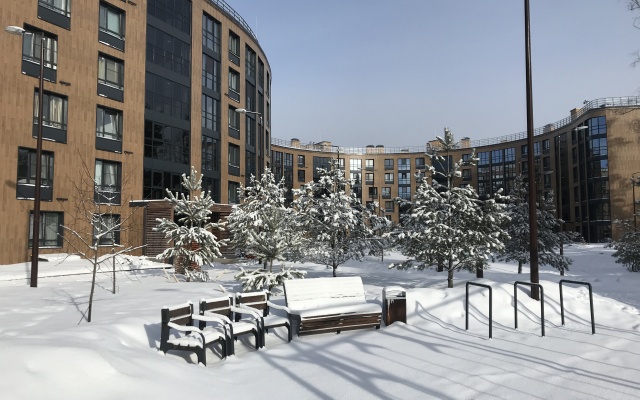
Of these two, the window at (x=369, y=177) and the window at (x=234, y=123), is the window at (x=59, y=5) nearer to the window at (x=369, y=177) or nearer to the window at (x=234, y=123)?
the window at (x=234, y=123)

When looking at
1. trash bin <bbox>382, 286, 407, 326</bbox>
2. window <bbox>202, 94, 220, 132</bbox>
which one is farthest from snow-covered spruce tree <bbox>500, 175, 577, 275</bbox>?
window <bbox>202, 94, 220, 132</bbox>

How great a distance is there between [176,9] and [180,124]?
857 centimetres

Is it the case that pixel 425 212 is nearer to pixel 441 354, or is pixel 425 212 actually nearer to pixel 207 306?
pixel 441 354

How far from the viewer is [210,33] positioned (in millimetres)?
34406

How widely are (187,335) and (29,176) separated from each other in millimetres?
20457

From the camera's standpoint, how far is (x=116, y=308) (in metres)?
9.75

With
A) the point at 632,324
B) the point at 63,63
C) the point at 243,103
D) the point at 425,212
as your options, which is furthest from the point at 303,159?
the point at 632,324

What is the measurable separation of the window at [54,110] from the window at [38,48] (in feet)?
5.55

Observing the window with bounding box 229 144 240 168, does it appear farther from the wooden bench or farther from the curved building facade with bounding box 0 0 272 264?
the wooden bench

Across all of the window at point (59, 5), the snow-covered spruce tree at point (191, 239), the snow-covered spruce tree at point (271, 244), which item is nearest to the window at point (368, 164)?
the window at point (59, 5)

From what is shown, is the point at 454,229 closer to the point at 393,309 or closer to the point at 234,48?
the point at 393,309

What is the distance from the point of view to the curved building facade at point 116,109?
21.6 metres

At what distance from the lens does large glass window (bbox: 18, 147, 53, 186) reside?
21.7 metres

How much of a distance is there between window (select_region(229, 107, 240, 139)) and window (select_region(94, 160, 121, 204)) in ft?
37.5
